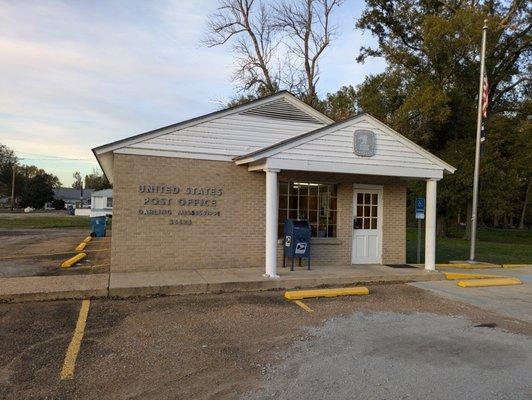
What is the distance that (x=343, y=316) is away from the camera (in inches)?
309

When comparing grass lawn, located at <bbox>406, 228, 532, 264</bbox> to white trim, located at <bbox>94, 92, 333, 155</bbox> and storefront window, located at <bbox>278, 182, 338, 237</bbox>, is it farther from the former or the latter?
white trim, located at <bbox>94, 92, 333, 155</bbox>

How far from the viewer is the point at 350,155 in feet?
37.3

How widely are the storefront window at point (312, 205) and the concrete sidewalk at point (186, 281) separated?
1.31m

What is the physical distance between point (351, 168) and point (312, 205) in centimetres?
183

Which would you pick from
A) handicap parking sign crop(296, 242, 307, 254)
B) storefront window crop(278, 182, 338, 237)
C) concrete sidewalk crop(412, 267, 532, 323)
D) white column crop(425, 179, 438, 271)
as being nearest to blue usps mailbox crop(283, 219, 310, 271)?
handicap parking sign crop(296, 242, 307, 254)

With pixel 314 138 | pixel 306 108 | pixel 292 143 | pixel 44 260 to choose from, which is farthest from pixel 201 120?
pixel 44 260

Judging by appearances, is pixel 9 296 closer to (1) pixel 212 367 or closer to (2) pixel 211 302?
(2) pixel 211 302

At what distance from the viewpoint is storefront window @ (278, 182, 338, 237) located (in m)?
12.4

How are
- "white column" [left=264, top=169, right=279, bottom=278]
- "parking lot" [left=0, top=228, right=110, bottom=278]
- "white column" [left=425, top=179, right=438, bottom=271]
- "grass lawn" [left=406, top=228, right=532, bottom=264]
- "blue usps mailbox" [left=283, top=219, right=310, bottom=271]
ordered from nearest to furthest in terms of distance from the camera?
"white column" [left=264, top=169, right=279, bottom=278] < "parking lot" [left=0, top=228, right=110, bottom=278] < "blue usps mailbox" [left=283, top=219, right=310, bottom=271] < "white column" [left=425, top=179, right=438, bottom=271] < "grass lawn" [left=406, top=228, right=532, bottom=264]

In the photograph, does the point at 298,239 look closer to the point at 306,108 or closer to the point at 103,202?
the point at 306,108

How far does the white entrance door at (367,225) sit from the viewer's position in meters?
13.0

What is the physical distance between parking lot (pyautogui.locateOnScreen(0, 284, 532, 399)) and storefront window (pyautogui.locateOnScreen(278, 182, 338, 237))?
3.91 meters

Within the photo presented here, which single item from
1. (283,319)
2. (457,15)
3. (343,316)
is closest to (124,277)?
(283,319)

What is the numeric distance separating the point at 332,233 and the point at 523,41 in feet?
81.3
